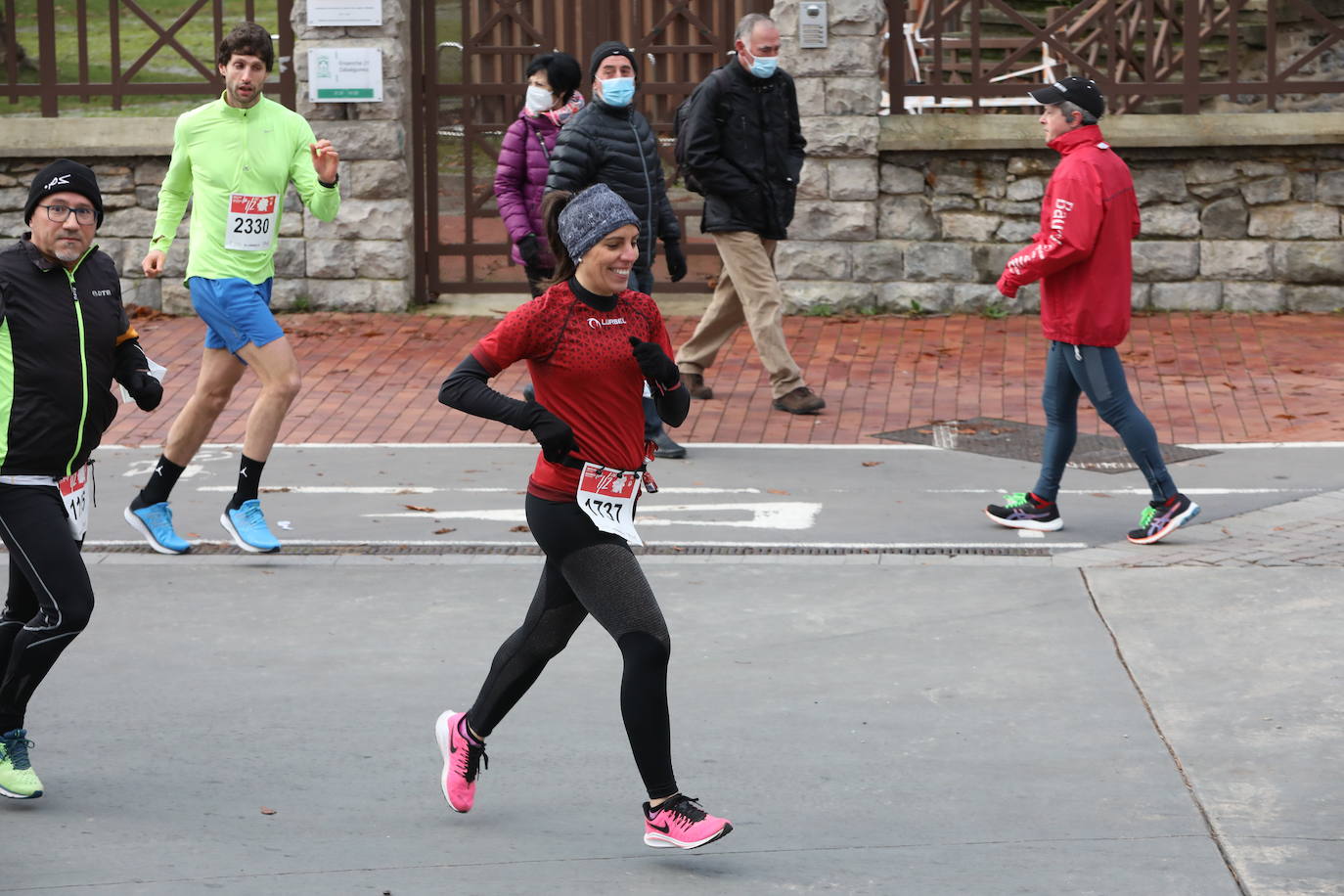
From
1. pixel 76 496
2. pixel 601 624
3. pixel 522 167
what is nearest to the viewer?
pixel 601 624

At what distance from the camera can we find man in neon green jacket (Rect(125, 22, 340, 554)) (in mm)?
7805

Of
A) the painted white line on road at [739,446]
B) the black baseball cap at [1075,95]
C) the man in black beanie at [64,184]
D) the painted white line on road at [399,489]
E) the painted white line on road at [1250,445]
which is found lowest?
the painted white line on road at [399,489]

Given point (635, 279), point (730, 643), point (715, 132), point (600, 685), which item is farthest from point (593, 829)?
point (715, 132)

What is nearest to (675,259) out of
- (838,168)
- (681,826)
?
(838,168)

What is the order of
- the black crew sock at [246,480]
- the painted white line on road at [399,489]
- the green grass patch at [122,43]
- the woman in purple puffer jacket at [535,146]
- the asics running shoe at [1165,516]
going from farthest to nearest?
1. the green grass patch at [122,43]
2. the woman in purple puffer jacket at [535,146]
3. the painted white line on road at [399,489]
4. the black crew sock at [246,480]
5. the asics running shoe at [1165,516]

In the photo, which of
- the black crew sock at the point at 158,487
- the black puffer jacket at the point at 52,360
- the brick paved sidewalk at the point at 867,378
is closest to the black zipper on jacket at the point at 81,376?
the black puffer jacket at the point at 52,360

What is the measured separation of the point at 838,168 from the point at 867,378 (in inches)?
93.4

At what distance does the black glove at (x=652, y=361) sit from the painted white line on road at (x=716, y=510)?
343 centimetres

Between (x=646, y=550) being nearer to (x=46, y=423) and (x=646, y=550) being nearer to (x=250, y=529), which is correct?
(x=250, y=529)

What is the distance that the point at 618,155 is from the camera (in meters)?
9.32

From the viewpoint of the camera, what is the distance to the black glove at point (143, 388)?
5.30 meters

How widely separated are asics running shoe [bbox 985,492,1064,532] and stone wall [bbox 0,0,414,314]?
21.7 ft

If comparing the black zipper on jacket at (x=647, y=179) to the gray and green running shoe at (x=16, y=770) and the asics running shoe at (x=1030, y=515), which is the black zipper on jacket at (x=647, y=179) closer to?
the asics running shoe at (x=1030, y=515)

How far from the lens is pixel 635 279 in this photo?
965 cm
